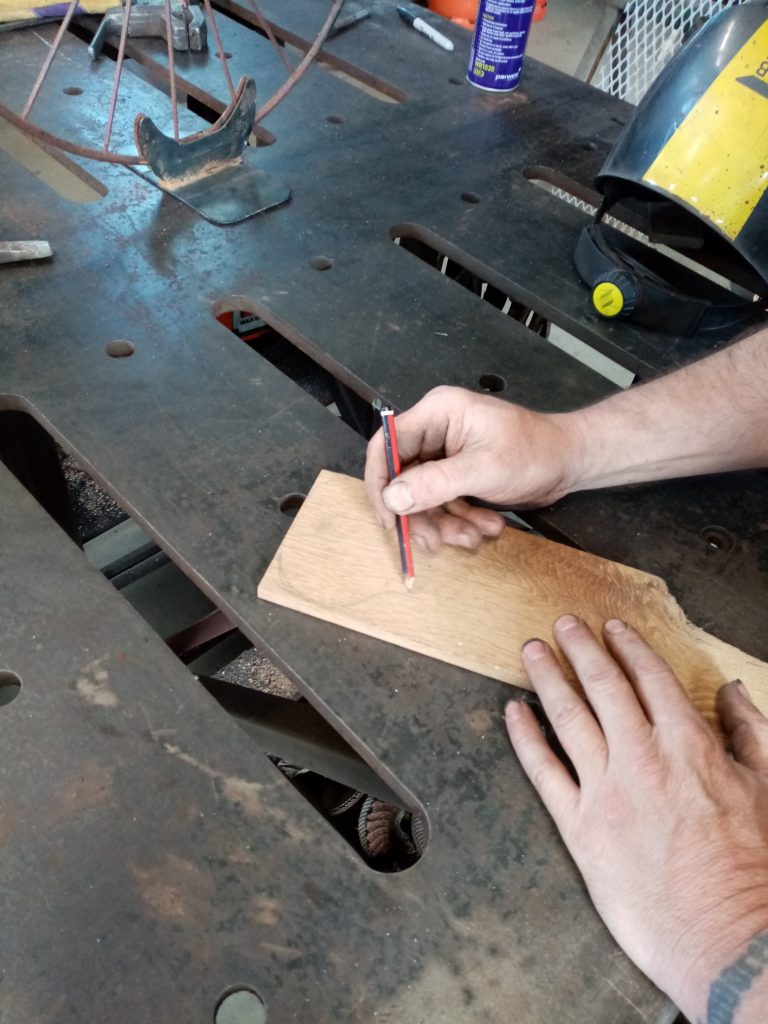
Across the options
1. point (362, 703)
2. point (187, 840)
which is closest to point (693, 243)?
point (362, 703)

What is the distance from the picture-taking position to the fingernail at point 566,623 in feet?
2.29

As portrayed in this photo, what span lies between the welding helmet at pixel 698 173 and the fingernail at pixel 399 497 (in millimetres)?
461

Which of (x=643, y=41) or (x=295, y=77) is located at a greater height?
(x=643, y=41)

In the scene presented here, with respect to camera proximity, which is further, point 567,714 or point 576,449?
point 576,449

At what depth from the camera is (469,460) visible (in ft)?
2.51

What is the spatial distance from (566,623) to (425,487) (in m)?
0.17

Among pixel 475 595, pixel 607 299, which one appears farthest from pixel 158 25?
pixel 475 595

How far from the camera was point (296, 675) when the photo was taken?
670 mm

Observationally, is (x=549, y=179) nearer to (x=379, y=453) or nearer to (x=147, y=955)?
(x=379, y=453)

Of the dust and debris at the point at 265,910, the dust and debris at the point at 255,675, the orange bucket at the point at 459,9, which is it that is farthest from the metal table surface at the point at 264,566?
the orange bucket at the point at 459,9

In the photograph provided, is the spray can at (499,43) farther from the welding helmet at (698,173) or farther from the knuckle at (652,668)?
the knuckle at (652,668)

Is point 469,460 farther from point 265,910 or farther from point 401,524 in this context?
point 265,910

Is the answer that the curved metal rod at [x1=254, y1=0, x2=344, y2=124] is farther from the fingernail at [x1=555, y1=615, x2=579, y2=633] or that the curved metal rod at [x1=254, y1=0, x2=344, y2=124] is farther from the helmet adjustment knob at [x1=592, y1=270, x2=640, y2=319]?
the fingernail at [x1=555, y1=615, x2=579, y2=633]

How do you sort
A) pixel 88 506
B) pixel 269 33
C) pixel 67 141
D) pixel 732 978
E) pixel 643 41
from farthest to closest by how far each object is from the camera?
pixel 643 41 < pixel 88 506 < pixel 269 33 < pixel 67 141 < pixel 732 978
